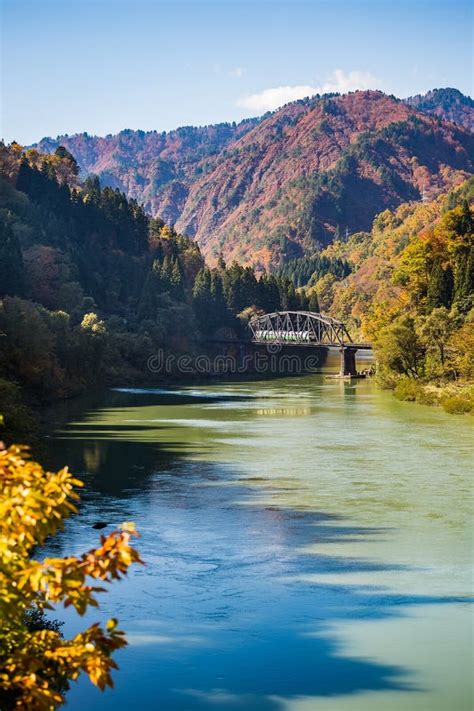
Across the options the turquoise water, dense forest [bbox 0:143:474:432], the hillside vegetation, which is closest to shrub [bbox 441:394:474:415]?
the hillside vegetation

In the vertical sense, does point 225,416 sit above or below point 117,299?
below

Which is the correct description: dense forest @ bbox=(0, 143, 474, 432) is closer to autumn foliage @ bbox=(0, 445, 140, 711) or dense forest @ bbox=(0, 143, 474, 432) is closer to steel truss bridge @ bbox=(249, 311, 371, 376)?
steel truss bridge @ bbox=(249, 311, 371, 376)

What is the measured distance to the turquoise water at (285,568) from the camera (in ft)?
64.8

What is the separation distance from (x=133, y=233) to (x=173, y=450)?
104 m

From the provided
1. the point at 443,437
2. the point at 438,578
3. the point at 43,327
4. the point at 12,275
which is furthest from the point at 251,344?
the point at 438,578

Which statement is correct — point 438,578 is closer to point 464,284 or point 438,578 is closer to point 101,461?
point 101,461

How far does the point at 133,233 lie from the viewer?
15200cm

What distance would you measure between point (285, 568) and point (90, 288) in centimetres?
9870

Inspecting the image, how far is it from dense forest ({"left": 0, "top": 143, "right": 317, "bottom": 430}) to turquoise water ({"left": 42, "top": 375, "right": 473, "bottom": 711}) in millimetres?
19042

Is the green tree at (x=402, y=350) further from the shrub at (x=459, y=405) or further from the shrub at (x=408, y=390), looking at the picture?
the shrub at (x=459, y=405)

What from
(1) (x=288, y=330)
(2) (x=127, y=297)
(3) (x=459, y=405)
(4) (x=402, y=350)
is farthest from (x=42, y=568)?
(1) (x=288, y=330)

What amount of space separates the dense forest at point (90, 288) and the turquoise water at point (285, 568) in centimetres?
1904

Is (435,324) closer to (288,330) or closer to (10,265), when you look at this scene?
(10,265)

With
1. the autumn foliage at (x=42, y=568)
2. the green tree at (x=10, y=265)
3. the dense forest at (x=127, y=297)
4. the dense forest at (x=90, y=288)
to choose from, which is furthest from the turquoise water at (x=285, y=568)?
the green tree at (x=10, y=265)
